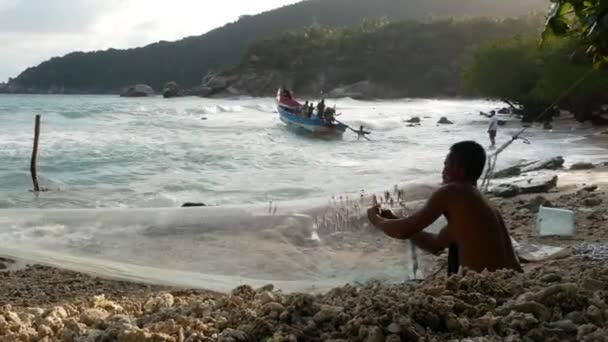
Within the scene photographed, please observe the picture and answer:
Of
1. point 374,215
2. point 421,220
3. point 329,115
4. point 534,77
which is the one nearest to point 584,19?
point 421,220

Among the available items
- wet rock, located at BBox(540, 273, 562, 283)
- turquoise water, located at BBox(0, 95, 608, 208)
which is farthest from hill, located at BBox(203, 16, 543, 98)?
wet rock, located at BBox(540, 273, 562, 283)

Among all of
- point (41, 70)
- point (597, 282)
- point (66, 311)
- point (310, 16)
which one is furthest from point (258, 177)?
point (41, 70)

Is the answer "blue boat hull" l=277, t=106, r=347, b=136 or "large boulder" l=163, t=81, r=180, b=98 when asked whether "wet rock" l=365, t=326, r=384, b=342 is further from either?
"large boulder" l=163, t=81, r=180, b=98

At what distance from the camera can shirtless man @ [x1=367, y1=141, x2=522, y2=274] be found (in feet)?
13.1

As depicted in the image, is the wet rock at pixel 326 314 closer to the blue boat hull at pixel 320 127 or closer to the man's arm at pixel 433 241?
the man's arm at pixel 433 241

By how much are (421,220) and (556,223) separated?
11.7ft

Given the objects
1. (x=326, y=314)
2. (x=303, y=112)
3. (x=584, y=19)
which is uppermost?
(x=584, y=19)

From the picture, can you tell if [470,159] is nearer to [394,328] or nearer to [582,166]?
[394,328]

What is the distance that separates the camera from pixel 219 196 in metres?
14.1

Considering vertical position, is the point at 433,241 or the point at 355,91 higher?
the point at 355,91

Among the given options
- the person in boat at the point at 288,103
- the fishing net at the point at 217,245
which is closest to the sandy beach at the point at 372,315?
the fishing net at the point at 217,245

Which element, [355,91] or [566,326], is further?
[355,91]

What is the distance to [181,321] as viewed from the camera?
3.32 metres

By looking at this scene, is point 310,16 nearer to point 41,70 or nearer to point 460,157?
point 41,70
